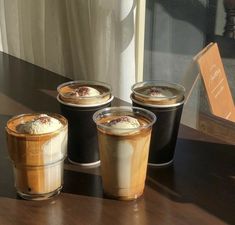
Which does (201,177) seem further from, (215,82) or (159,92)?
(215,82)

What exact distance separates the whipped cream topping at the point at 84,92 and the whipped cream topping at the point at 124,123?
112mm

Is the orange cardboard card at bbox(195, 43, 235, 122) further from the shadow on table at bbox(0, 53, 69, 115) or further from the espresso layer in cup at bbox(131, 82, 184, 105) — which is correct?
the shadow on table at bbox(0, 53, 69, 115)

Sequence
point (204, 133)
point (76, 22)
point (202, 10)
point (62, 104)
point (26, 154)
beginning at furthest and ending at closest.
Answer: point (202, 10), point (76, 22), point (204, 133), point (62, 104), point (26, 154)

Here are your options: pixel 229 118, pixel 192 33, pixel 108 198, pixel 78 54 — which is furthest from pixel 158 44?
pixel 108 198

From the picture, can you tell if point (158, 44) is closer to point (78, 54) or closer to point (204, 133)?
point (78, 54)

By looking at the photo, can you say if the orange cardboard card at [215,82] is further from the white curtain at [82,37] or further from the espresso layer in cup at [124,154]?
the espresso layer in cup at [124,154]

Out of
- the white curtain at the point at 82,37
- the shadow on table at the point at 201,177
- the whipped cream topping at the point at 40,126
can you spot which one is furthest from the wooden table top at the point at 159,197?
the white curtain at the point at 82,37

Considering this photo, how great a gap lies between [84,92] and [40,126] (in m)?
0.15

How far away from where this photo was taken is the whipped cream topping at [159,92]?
0.93 m

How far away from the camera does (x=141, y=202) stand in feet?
2.76

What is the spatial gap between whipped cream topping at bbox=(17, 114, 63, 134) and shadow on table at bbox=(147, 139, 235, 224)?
0.70ft

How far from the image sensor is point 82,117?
905 mm

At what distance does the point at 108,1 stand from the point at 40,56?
50 centimetres

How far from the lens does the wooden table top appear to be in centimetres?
79
